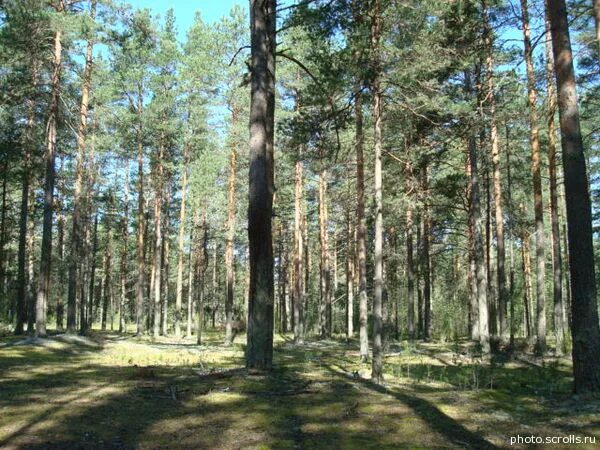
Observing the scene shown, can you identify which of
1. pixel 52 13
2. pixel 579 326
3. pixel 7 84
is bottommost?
pixel 579 326

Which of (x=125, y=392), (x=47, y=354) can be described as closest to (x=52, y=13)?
(x=47, y=354)

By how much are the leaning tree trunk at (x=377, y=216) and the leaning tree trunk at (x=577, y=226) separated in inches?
179

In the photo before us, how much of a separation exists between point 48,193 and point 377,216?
14.6 m

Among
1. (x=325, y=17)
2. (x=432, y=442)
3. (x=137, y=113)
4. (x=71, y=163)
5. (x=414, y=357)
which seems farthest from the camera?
(x=71, y=163)

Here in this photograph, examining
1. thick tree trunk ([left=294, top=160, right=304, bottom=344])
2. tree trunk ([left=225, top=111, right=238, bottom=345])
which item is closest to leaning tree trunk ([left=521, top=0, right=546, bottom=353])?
thick tree trunk ([left=294, top=160, right=304, bottom=344])

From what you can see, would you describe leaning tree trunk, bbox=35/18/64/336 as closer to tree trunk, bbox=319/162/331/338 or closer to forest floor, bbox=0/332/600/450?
forest floor, bbox=0/332/600/450

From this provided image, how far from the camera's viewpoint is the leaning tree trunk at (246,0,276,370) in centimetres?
869

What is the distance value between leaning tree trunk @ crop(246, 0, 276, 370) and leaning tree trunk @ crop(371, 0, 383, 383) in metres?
3.29

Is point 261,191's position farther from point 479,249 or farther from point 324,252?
point 324,252

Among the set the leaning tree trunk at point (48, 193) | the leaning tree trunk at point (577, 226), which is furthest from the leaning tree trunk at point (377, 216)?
the leaning tree trunk at point (48, 193)

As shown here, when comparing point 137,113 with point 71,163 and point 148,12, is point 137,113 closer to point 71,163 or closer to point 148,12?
point 148,12

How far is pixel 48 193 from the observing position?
20.0 meters

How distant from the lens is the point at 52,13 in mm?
18703

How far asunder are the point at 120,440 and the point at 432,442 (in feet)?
10.5
